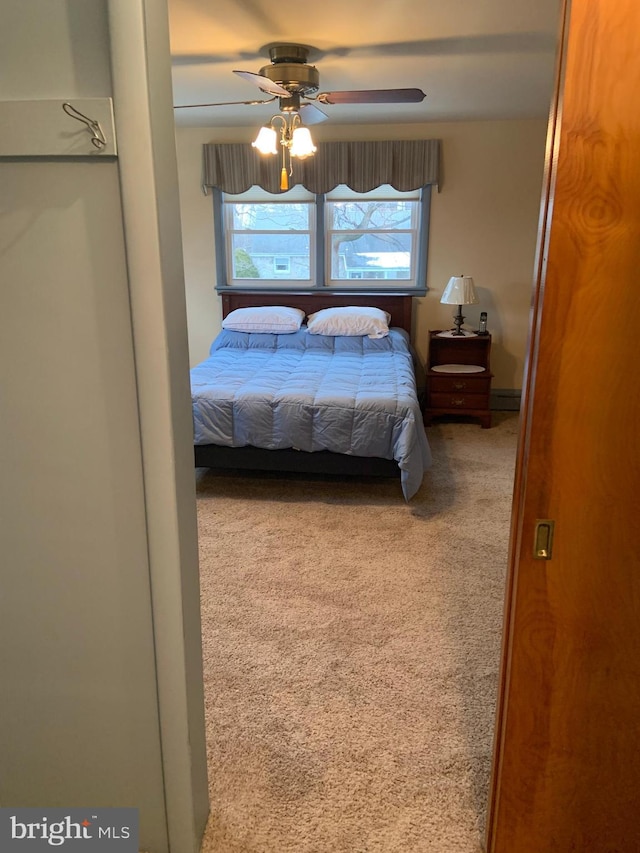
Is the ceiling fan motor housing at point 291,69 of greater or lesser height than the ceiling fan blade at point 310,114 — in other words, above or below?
above

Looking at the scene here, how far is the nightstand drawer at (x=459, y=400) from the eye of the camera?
495 cm

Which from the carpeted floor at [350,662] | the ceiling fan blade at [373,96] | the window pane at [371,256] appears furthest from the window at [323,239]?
the carpeted floor at [350,662]

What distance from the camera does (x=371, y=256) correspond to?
5332mm

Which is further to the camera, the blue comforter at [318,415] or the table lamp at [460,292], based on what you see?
the table lamp at [460,292]

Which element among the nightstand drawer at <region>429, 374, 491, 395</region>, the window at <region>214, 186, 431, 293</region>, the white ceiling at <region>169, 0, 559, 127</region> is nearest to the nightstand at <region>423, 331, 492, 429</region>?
the nightstand drawer at <region>429, 374, 491, 395</region>

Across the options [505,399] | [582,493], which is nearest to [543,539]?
[582,493]

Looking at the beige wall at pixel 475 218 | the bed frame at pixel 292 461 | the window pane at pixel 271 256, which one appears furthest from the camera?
the window pane at pixel 271 256

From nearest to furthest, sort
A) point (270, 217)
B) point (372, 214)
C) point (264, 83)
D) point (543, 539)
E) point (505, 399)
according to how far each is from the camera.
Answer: point (543, 539)
point (264, 83)
point (372, 214)
point (270, 217)
point (505, 399)

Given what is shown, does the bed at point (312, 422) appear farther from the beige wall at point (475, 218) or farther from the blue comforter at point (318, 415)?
the beige wall at point (475, 218)

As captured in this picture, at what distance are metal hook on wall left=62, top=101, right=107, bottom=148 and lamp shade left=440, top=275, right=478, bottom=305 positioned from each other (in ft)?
13.2

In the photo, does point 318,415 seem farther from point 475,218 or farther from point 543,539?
point 475,218

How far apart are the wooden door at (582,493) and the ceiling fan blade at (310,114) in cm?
261

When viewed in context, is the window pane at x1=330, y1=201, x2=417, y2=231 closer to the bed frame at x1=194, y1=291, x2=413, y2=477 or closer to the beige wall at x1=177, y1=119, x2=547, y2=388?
the beige wall at x1=177, y1=119, x2=547, y2=388

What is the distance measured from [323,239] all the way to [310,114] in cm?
182
